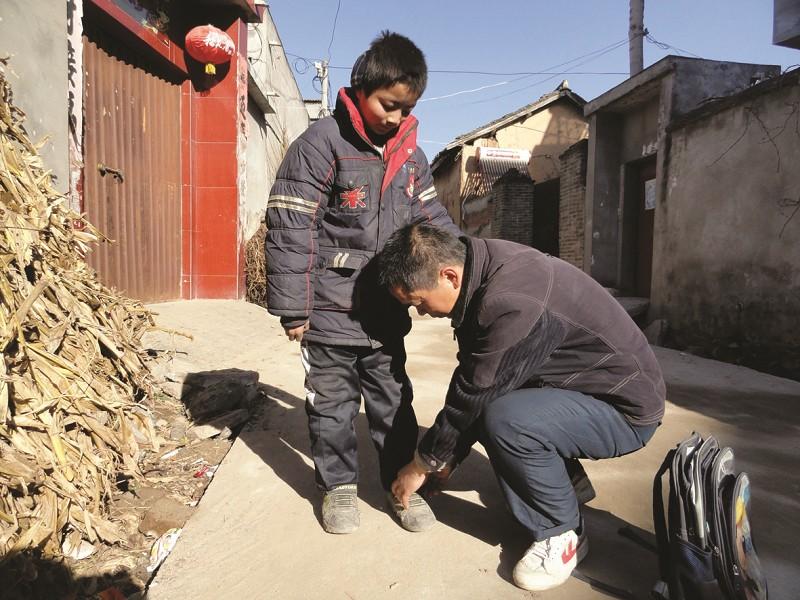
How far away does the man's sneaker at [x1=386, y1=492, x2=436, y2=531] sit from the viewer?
1842 millimetres

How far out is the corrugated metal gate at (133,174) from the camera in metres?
4.16

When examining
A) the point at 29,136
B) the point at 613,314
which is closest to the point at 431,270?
the point at 613,314

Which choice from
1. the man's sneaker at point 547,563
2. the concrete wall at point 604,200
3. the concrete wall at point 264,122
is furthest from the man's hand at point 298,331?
the concrete wall at point 604,200

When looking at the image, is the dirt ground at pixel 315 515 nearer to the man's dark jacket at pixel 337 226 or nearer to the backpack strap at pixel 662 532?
the backpack strap at pixel 662 532

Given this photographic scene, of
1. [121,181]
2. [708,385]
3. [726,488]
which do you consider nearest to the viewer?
[726,488]

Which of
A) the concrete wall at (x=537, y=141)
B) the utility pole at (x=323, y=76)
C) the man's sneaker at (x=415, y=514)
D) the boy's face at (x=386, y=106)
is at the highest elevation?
the utility pole at (x=323, y=76)

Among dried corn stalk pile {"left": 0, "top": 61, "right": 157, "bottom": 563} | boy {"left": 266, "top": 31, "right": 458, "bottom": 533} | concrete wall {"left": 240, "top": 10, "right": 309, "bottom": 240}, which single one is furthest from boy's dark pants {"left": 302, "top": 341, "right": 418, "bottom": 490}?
concrete wall {"left": 240, "top": 10, "right": 309, "bottom": 240}

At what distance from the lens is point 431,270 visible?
156 cm

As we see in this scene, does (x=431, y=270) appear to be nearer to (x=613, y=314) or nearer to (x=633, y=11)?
(x=613, y=314)

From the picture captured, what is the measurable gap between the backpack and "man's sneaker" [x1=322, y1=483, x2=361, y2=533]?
979mm

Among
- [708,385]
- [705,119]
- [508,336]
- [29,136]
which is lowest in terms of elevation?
[708,385]

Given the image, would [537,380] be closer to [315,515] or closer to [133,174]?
[315,515]

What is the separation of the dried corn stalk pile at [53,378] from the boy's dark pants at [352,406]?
2.52 feet

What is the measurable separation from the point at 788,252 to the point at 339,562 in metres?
5.03
